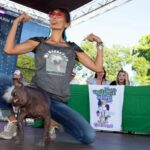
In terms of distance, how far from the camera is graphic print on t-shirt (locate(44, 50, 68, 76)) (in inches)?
144

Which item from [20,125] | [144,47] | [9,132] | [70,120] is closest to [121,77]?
[9,132]

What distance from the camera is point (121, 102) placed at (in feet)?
26.6

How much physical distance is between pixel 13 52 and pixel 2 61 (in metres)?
9.99

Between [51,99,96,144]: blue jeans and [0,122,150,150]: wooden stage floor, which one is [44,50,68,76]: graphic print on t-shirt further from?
[0,122,150,150]: wooden stage floor

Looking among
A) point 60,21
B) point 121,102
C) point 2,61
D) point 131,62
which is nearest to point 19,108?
point 60,21

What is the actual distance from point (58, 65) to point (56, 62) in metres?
0.03

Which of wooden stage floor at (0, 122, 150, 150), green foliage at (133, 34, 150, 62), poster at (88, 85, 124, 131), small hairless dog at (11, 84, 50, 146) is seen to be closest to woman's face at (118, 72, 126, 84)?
poster at (88, 85, 124, 131)

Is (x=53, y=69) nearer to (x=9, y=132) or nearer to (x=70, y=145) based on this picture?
(x=70, y=145)

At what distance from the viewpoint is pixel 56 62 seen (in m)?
3.68

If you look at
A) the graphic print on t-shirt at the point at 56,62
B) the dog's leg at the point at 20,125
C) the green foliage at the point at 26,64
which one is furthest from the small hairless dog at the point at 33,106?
the green foliage at the point at 26,64

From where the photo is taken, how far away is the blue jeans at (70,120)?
12.1ft

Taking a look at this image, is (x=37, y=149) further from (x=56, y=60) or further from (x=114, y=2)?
(x=114, y=2)

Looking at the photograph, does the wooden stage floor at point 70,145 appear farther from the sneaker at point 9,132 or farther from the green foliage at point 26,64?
the green foliage at point 26,64

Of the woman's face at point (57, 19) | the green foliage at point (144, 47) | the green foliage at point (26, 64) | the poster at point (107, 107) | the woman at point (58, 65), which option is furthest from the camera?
the green foliage at point (144, 47)
